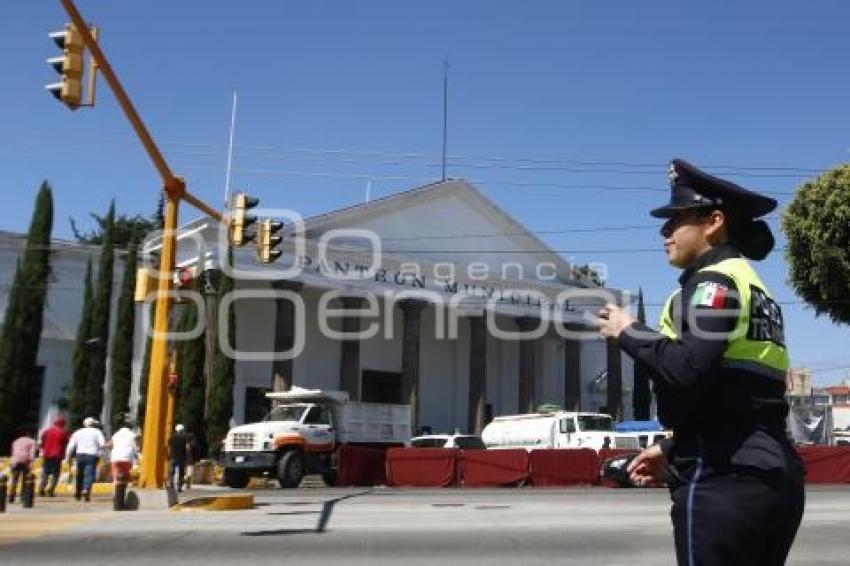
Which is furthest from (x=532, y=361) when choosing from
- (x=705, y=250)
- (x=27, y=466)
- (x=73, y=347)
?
(x=705, y=250)

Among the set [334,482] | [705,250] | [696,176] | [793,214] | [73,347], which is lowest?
[334,482]

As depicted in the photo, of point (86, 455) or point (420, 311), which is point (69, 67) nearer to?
point (86, 455)

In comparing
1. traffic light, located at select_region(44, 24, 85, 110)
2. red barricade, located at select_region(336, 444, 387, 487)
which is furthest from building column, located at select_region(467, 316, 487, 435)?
traffic light, located at select_region(44, 24, 85, 110)

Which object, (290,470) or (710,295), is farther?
(290,470)

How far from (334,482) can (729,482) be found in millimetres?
26602

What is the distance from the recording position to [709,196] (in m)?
2.97

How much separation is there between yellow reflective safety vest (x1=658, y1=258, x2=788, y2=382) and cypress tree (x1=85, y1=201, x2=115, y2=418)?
34921 mm

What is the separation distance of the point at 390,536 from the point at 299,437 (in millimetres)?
16805

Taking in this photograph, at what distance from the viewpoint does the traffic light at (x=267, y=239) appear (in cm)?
1706

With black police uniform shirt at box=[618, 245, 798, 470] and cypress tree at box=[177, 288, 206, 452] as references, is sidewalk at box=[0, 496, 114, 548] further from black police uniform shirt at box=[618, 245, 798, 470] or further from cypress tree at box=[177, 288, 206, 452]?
cypress tree at box=[177, 288, 206, 452]

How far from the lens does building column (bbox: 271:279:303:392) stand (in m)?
39.4

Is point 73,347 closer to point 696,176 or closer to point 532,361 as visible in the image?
point 532,361

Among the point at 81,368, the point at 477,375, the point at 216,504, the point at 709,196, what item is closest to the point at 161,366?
the point at 216,504

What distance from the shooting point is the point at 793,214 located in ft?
75.4
